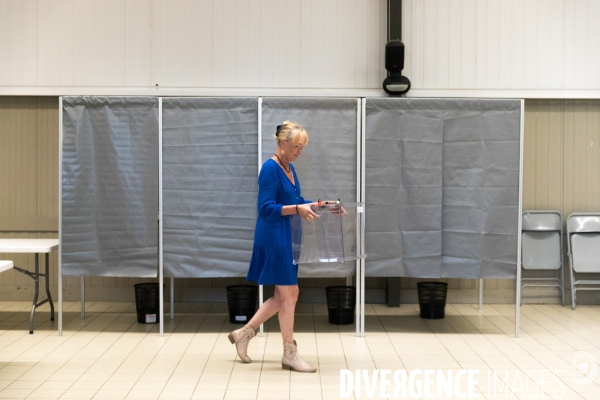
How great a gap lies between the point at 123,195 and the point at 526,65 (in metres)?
4.09

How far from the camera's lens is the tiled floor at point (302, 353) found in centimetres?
423

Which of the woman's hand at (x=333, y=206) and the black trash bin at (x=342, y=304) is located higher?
the woman's hand at (x=333, y=206)

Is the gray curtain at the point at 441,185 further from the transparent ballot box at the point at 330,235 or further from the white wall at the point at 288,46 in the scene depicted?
Answer: the white wall at the point at 288,46

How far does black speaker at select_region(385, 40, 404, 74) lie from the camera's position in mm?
6562

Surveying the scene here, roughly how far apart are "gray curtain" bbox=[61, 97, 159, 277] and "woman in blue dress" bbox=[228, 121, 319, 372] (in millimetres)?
1468

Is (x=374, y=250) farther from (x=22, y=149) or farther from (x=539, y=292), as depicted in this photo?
(x=22, y=149)

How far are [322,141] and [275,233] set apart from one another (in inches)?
56.9

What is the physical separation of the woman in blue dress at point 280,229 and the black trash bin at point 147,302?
182 centimetres

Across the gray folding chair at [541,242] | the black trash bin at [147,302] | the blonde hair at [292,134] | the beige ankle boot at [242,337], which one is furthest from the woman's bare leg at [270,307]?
the gray folding chair at [541,242]

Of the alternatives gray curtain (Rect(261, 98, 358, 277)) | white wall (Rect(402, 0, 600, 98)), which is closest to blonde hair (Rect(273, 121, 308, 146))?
gray curtain (Rect(261, 98, 358, 277))

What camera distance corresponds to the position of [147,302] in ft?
20.1

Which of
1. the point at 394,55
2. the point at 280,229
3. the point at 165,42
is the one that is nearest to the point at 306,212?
the point at 280,229

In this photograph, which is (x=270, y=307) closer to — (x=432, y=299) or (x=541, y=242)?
(x=432, y=299)

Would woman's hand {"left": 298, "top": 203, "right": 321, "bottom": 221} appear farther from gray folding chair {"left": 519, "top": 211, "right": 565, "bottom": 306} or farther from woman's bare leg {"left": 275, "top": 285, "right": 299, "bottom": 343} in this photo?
gray folding chair {"left": 519, "top": 211, "right": 565, "bottom": 306}
